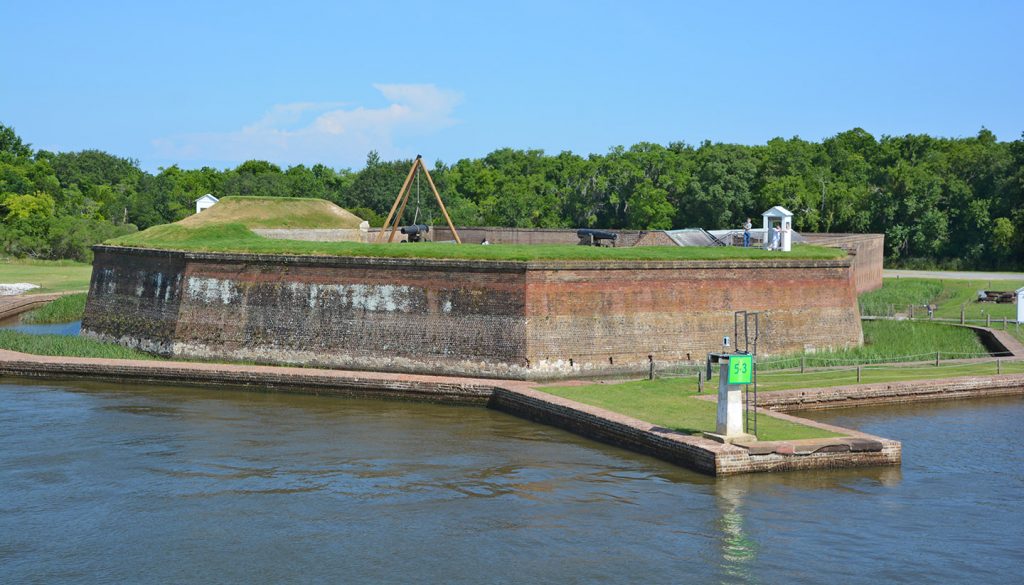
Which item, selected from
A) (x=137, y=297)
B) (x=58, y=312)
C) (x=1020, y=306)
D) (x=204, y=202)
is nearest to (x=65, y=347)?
(x=137, y=297)

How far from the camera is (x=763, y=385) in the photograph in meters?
25.7

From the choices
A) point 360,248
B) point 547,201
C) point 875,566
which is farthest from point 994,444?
point 547,201

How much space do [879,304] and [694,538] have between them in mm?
28283

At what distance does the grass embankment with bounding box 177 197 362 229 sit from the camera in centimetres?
4428

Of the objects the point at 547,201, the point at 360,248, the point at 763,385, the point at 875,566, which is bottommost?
the point at 875,566

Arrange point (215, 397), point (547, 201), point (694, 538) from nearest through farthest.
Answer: point (694, 538) → point (215, 397) → point (547, 201)

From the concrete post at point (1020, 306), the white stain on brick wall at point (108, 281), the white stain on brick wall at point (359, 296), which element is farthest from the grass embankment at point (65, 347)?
the concrete post at point (1020, 306)

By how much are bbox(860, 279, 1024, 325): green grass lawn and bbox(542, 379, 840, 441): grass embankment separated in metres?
17.2

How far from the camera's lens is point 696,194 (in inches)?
2375

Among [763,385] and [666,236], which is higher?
[666,236]

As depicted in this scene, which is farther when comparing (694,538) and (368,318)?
(368,318)

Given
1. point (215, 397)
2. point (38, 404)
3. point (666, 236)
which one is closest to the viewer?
point (38, 404)

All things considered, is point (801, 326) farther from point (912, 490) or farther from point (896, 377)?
point (912, 490)

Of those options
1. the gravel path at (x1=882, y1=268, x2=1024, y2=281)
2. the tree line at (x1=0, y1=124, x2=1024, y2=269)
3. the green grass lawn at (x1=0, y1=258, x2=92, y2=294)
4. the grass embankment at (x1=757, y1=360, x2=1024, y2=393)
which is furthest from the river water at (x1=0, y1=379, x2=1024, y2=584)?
the tree line at (x1=0, y1=124, x2=1024, y2=269)
